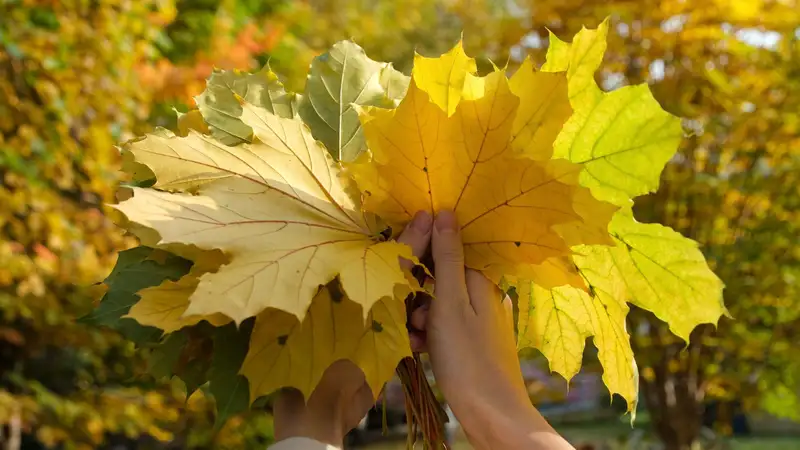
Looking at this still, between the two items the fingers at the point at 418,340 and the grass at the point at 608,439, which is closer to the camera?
the fingers at the point at 418,340

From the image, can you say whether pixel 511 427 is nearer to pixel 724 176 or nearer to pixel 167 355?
pixel 167 355

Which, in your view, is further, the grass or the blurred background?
the grass

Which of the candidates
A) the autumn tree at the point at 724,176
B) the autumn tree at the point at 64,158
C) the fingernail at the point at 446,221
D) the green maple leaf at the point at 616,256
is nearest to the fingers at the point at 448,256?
the fingernail at the point at 446,221

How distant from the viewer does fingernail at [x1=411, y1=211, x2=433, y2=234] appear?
868 millimetres

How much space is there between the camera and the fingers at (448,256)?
854 millimetres

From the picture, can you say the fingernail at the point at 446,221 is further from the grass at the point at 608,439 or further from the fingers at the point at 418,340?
the grass at the point at 608,439

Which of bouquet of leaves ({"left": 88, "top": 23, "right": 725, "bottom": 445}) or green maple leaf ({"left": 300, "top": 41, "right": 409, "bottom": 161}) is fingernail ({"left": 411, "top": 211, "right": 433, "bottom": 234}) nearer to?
bouquet of leaves ({"left": 88, "top": 23, "right": 725, "bottom": 445})

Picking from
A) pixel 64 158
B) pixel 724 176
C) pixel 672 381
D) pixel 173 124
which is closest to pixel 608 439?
pixel 672 381

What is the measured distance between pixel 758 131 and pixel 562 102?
3.20 metres

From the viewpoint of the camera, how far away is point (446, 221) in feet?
2.82

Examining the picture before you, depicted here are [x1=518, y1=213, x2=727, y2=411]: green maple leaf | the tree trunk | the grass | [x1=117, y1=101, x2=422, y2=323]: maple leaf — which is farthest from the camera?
the grass

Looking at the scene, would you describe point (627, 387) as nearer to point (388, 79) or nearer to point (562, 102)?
point (562, 102)

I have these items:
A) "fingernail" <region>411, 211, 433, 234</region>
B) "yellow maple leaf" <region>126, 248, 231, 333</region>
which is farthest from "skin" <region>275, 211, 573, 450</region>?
"yellow maple leaf" <region>126, 248, 231, 333</region>

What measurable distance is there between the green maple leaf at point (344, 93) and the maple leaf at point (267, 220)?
9 centimetres
